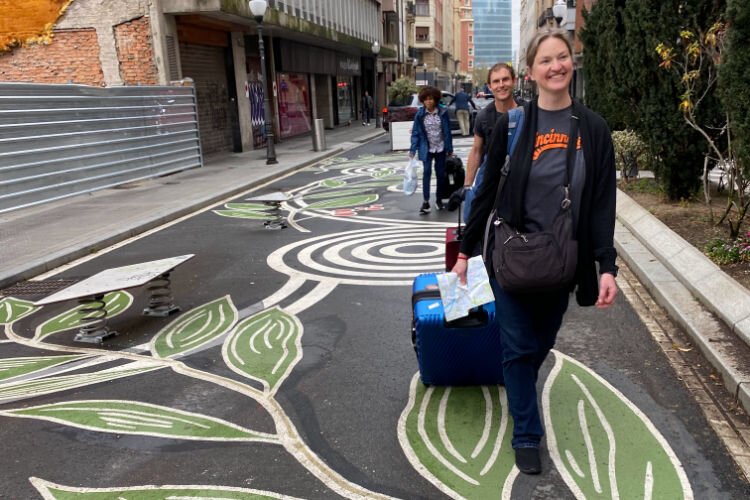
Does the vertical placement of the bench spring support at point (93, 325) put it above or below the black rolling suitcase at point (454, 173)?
below

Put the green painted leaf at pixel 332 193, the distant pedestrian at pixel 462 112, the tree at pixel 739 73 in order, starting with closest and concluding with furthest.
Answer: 1. the tree at pixel 739 73
2. the green painted leaf at pixel 332 193
3. the distant pedestrian at pixel 462 112

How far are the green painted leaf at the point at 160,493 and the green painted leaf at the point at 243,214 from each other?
735 centimetres

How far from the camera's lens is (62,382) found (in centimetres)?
427

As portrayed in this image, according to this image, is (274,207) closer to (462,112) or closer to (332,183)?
(332,183)

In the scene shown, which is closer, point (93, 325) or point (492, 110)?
point (93, 325)

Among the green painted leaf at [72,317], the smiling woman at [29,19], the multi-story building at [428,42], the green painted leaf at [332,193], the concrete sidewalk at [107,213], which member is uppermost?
the multi-story building at [428,42]

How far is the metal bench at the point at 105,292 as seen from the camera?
498cm

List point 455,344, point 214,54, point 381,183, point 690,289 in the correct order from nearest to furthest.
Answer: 1. point 455,344
2. point 690,289
3. point 381,183
4. point 214,54

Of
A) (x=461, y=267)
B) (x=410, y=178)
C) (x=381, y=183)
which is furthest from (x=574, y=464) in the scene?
(x=381, y=183)

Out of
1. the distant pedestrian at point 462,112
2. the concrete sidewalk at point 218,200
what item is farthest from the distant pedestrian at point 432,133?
the distant pedestrian at point 462,112

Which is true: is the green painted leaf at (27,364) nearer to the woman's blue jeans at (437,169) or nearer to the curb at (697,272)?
the curb at (697,272)

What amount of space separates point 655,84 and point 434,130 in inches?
121

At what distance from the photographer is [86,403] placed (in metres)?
3.94

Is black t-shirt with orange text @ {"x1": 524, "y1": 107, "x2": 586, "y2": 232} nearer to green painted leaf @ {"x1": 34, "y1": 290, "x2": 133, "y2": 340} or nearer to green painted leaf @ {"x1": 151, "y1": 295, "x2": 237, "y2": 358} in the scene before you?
green painted leaf @ {"x1": 151, "y1": 295, "x2": 237, "y2": 358}
